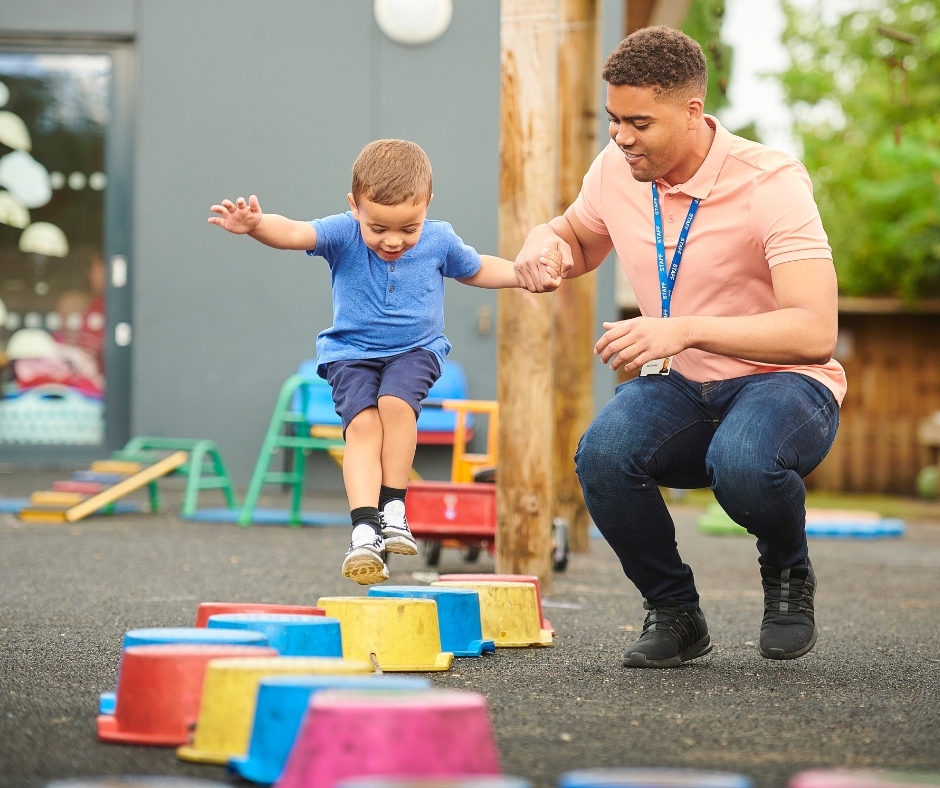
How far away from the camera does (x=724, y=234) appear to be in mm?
3277

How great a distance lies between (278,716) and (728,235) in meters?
1.80

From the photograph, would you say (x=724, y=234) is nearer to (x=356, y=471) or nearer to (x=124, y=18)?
(x=356, y=471)

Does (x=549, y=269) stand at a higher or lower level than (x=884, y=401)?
higher

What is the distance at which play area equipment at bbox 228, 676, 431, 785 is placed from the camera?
209cm

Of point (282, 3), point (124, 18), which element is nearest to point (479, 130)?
point (282, 3)

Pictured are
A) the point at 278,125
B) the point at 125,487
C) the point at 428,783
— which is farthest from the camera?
the point at 278,125

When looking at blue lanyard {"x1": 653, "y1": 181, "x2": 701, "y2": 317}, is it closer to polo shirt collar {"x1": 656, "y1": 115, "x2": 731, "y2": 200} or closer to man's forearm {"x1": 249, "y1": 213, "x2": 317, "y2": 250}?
polo shirt collar {"x1": 656, "y1": 115, "x2": 731, "y2": 200}

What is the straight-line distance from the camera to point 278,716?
2094 millimetres

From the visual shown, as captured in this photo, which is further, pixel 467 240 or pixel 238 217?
pixel 467 240

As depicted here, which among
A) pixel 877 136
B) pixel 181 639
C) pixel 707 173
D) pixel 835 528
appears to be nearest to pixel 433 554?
pixel 707 173

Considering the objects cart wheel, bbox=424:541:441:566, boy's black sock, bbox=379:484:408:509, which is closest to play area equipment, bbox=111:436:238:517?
cart wheel, bbox=424:541:441:566

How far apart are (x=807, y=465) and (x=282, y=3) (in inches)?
314

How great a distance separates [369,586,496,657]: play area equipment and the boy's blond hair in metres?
1.10

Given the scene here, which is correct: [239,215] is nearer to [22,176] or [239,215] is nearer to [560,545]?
[560,545]
